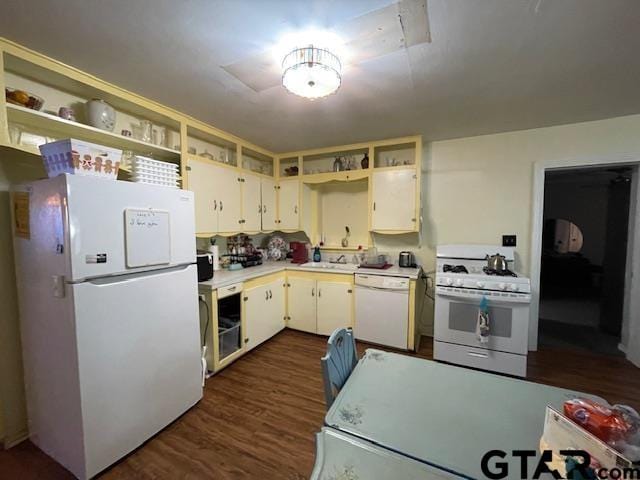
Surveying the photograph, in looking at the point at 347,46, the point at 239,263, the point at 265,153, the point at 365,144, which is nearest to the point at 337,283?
the point at 239,263

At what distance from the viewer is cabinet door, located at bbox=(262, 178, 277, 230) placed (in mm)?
3275

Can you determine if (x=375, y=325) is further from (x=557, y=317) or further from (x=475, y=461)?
(x=557, y=317)

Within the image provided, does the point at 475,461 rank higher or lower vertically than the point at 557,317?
higher

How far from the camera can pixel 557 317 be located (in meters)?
3.87

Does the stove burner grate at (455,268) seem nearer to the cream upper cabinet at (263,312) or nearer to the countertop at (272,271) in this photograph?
the countertop at (272,271)

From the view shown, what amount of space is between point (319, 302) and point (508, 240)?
2.13 m

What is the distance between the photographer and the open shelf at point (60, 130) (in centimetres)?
147

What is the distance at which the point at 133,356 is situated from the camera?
4.89ft

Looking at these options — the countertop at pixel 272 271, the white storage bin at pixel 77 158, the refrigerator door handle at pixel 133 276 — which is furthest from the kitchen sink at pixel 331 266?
the white storage bin at pixel 77 158

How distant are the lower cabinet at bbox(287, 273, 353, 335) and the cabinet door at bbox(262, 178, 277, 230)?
74cm

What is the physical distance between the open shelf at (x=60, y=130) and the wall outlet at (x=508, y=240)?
3.34 m

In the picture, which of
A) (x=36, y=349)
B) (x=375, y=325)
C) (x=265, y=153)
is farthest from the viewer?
(x=265, y=153)

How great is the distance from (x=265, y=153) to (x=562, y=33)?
9.05 ft

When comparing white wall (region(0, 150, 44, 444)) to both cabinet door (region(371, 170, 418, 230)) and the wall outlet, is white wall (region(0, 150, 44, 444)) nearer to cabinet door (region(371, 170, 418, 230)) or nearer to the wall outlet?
cabinet door (region(371, 170, 418, 230))
